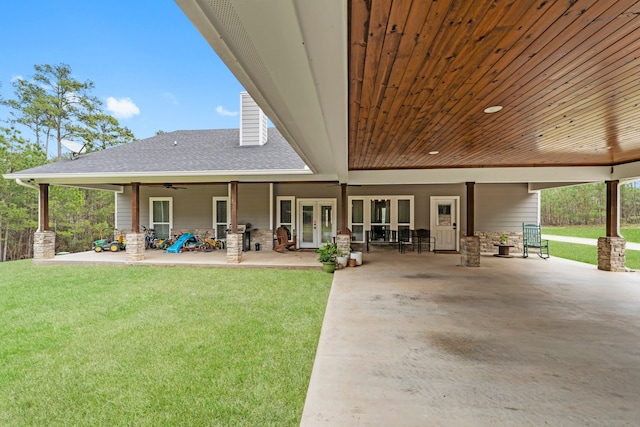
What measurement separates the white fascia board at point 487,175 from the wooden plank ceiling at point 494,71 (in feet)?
9.36

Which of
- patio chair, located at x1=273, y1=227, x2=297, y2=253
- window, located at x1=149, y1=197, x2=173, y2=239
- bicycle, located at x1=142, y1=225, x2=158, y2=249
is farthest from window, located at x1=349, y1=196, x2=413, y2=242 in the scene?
bicycle, located at x1=142, y1=225, x2=158, y2=249

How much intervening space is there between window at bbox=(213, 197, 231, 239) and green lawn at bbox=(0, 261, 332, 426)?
5.22 meters

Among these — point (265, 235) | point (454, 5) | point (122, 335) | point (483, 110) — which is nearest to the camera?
point (454, 5)

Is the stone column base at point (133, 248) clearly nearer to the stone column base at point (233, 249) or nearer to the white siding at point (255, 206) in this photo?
the stone column base at point (233, 249)

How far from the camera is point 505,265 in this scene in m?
8.16

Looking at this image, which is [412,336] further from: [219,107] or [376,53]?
[219,107]

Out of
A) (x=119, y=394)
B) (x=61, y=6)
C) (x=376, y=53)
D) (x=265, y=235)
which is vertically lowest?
(x=119, y=394)

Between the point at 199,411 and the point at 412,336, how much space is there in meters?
2.40

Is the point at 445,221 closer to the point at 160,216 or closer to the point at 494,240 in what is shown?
the point at 494,240

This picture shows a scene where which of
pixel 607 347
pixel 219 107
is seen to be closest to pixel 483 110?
pixel 607 347

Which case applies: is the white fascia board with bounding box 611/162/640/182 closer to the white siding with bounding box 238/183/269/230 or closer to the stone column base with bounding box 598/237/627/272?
the stone column base with bounding box 598/237/627/272

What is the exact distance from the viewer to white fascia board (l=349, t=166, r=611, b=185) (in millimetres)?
7496

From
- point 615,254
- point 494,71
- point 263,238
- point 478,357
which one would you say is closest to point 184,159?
point 263,238

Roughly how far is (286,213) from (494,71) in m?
9.16
